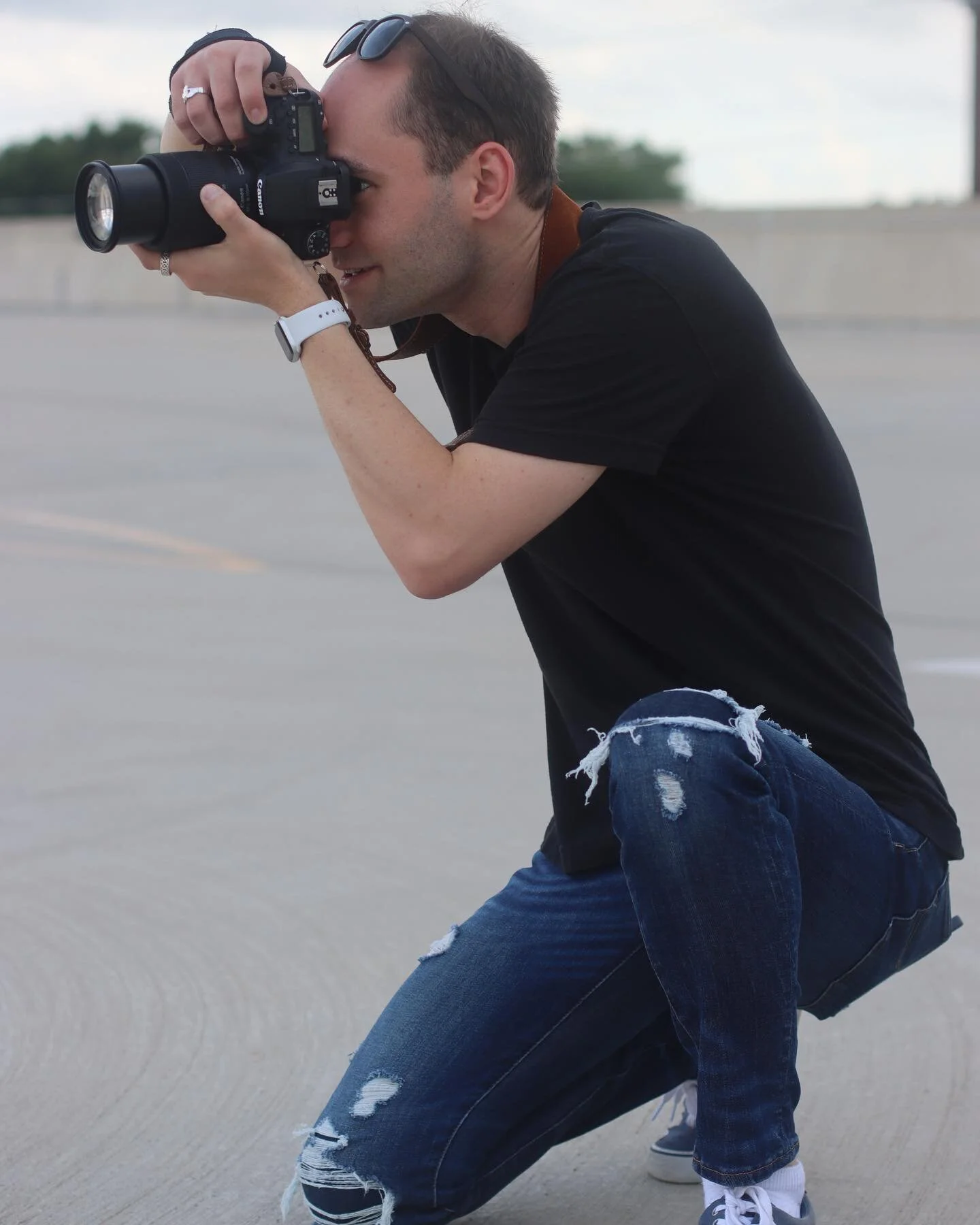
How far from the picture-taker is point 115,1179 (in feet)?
7.25

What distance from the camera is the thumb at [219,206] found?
202 centimetres

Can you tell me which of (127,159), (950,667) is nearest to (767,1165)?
(950,667)

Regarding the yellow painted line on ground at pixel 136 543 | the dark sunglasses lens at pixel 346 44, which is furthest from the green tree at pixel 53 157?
the dark sunglasses lens at pixel 346 44

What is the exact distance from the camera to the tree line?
51.9 meters

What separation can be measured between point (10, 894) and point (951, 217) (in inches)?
651

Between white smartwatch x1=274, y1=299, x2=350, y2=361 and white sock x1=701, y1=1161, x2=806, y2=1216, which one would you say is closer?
white sock x1=701, y1=1161, x2=806, y2=1216

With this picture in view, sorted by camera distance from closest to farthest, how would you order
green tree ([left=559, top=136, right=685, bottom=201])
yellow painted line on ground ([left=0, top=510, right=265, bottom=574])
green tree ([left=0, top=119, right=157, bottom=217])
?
yellow painted line on ground ([left=0, top=510, right=265, bottom=574]), green tree ([left=559, top=136, right=685, bottom=201]), green tree ([left=0, top=119, right=157, bottom=217])

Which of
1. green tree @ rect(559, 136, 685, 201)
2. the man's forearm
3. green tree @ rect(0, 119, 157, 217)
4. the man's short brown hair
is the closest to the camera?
the man's forearm

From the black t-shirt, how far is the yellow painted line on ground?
13.3ft

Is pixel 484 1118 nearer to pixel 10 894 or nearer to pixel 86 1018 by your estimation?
pixel 86 1018

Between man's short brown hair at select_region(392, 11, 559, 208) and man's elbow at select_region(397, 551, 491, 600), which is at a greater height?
man's short brown hair at select_region(392, 11, 559, 208)

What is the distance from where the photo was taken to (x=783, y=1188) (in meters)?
1.96

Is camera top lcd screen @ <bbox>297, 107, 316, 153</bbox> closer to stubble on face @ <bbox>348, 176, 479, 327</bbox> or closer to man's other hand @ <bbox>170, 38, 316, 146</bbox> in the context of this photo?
man's other hand @ <bbox>170, 38, 316, 146</bbox>

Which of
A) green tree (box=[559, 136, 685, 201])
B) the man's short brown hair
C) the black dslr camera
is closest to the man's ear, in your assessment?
the man's short brown hair
